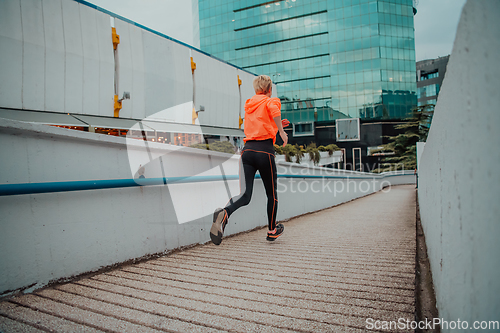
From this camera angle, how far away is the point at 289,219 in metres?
5.98

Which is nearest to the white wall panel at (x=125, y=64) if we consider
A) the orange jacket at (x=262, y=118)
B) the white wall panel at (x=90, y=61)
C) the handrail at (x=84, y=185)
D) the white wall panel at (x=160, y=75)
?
the white wall panel at (x=160, y=75)

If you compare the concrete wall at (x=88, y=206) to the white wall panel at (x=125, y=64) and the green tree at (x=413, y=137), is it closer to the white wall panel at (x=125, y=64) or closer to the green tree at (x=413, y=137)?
the white wall panel at (x=125, y=64)

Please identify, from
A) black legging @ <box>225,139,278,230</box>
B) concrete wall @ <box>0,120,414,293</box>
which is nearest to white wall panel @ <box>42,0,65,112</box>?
concrete wall @ <box>0,120,414,293</box>

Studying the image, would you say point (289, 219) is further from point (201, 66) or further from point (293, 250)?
point (201, 66)

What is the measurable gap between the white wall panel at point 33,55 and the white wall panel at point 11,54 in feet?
0.35

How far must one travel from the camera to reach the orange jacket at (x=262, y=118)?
326 cm

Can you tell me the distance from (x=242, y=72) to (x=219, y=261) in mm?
15941

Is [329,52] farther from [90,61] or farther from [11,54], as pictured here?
[11,54]

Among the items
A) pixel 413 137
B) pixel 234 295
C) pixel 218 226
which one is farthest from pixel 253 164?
pixel 413 137

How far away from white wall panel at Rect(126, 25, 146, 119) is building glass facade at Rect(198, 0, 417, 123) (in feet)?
121

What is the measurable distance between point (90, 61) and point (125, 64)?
4.67ft

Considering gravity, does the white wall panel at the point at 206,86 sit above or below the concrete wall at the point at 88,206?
above

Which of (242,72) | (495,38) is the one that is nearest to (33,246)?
(495,38)

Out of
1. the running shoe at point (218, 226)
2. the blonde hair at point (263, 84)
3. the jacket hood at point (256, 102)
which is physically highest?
the blonde hair at point (263, 84)
